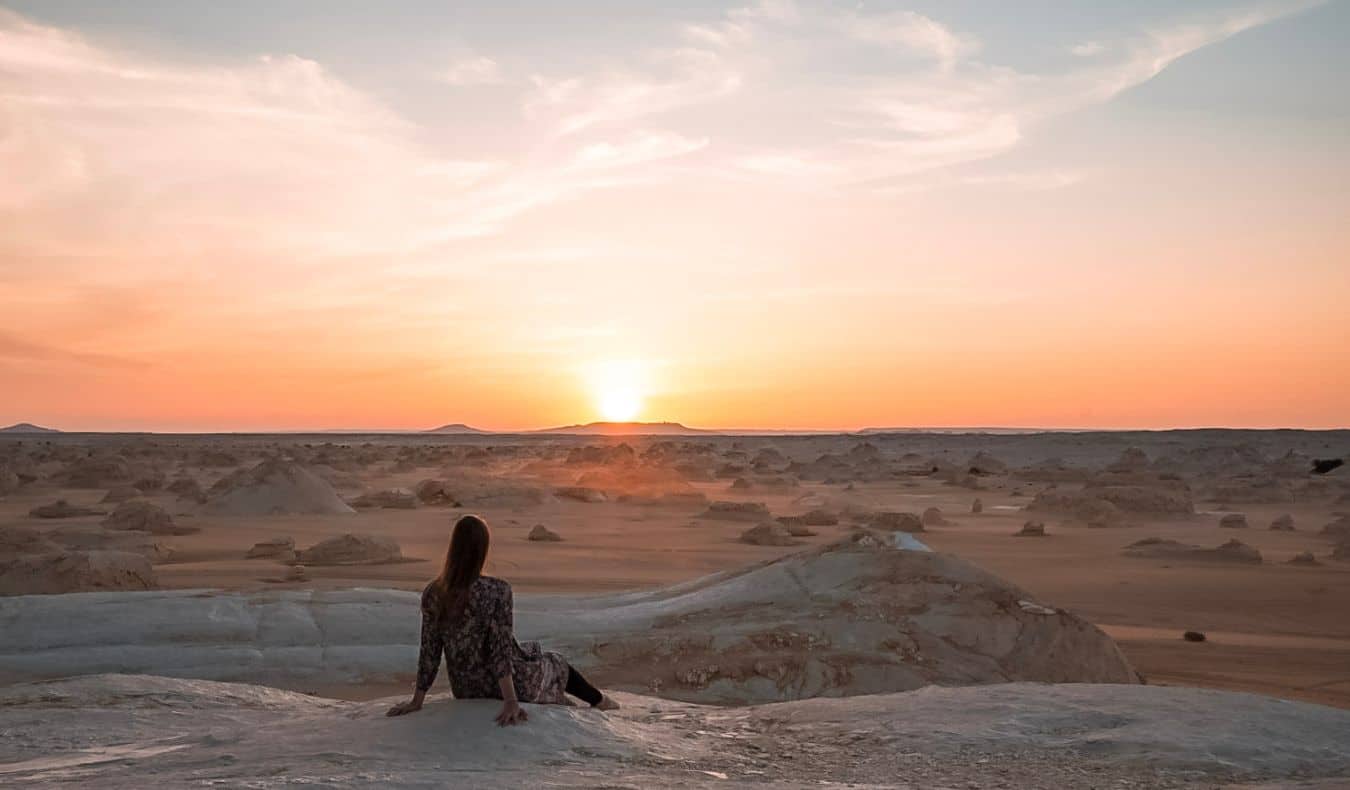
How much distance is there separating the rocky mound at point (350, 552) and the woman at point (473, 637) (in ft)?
35.6

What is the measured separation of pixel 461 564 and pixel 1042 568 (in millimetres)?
12968

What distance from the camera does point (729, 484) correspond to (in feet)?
133

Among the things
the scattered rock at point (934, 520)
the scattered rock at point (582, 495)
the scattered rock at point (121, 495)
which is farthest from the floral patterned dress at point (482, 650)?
the scattered rock at point (121, 495)

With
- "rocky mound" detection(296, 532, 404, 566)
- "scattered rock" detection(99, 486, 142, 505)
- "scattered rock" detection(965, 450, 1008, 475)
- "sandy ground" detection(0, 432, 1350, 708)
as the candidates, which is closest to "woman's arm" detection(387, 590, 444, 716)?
"sandy ground" detection(0, 432, 1350, 708)

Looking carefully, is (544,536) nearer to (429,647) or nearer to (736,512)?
(736,512)

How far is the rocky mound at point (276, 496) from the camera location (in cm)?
2398

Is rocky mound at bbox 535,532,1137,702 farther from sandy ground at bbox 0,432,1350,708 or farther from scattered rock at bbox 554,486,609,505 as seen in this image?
scattered rock at bbox 554,486,609,505

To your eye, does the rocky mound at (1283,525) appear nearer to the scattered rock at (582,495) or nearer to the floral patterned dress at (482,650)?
the scattered rock at (582,495)

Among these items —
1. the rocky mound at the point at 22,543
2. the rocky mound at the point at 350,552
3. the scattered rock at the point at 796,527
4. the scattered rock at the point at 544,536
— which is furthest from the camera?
the scattered rock at the point at 796,527

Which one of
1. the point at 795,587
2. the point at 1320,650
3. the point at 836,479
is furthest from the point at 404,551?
the point at 836,479

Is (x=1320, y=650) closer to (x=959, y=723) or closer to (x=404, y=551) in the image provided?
(x=959, y=723)

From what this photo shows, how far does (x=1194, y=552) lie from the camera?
58.5 ft

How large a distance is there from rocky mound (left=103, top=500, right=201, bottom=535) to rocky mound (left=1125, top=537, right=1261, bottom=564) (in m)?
16.3

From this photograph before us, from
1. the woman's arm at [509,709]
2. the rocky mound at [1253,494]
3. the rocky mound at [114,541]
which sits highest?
the rocky mound at [1253,494]
